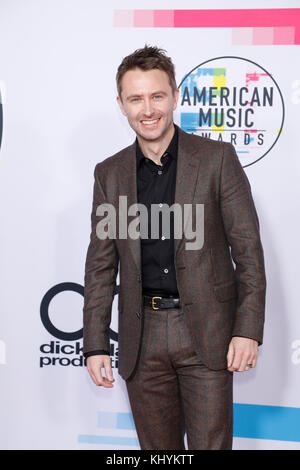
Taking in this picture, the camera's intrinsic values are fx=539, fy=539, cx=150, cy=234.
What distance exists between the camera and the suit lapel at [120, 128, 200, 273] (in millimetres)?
1884

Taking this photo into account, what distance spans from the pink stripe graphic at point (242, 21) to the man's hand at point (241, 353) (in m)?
1.47

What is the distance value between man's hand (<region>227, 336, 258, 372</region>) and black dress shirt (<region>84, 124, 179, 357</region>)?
0.90ft

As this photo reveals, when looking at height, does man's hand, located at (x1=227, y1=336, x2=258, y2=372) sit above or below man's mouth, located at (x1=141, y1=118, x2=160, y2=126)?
below

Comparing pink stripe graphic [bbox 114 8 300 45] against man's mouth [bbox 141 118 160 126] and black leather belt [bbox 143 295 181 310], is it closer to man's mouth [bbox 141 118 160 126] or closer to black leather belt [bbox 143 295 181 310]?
man's mouth [bbox 141 118 160 126]

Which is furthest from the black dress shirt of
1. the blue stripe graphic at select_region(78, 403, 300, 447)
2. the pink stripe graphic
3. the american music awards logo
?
the blue stripe graphic at select_region(78, 403, 300, 447)

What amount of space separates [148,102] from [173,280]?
0.64m

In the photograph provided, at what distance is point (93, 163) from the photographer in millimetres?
2709

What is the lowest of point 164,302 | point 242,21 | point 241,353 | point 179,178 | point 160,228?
point 241,353

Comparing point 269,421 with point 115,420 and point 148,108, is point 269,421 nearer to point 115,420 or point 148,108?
point 115,420

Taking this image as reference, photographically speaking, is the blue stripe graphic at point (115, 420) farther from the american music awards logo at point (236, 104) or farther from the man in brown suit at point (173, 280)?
the american music awards logo at point (236, 104)

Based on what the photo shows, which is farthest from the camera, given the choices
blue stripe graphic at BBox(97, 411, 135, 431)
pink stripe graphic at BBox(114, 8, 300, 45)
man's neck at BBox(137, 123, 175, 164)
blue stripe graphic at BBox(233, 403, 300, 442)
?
blue stripe graphic at BBox(97, 411, 135, 431)

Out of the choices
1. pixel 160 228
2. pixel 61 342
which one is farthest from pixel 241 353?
pixel 61 342

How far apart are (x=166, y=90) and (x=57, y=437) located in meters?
1.96

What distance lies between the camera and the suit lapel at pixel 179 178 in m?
1.88
